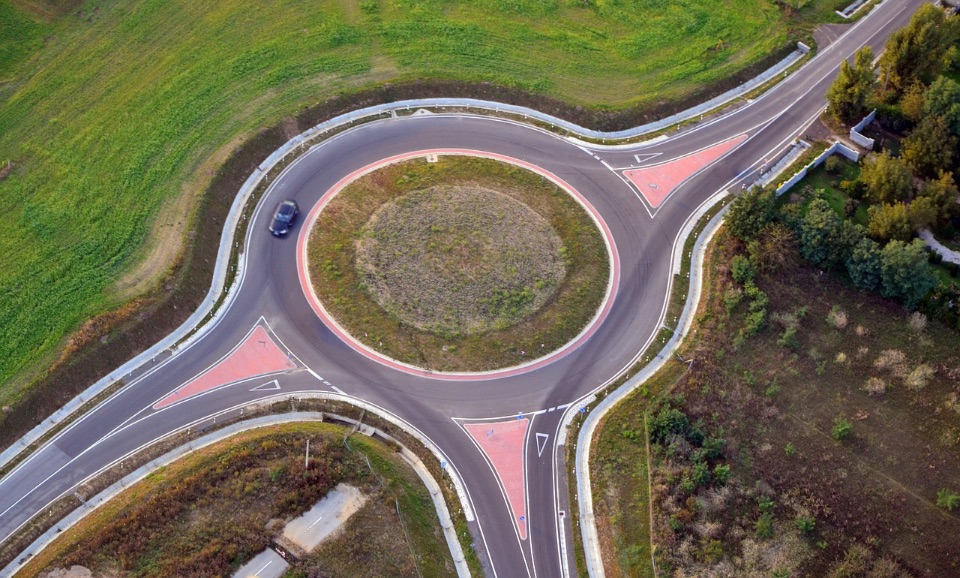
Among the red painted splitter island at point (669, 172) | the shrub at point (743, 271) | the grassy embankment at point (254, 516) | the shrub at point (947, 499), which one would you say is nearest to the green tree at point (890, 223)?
the shrub at point (743, 271)

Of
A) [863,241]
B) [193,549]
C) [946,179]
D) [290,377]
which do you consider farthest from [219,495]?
[946,179]

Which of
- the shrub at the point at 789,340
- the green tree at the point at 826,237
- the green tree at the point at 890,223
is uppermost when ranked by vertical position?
the green tree at the point at 890,223

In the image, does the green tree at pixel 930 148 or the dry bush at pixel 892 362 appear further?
the green tree at pixel 930 148

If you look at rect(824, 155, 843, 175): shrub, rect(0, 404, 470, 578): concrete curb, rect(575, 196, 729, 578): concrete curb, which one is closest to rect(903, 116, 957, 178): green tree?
rect(824, 155, 843, 175): shrub

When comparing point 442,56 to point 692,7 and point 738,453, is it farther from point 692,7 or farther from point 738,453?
point 738,453

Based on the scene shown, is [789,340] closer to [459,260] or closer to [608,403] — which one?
[608,403]

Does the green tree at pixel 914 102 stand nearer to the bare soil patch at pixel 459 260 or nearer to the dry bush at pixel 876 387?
the dry bush at pixel 876 387

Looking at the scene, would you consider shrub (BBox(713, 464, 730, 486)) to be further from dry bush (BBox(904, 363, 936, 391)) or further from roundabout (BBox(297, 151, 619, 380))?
dry bush (BBox(904, 363, 936, 391))
